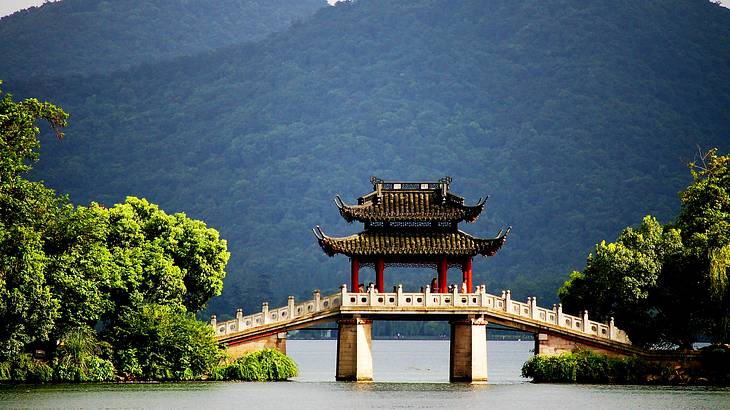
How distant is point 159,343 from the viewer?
73.2 metres

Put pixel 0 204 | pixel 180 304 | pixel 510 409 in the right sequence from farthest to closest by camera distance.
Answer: pixel 180 304, pixel 0 204, pixel 510 409

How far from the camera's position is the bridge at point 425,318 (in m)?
76.9

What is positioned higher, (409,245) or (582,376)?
(409,245)

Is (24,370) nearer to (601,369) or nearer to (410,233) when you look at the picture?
(410,233)

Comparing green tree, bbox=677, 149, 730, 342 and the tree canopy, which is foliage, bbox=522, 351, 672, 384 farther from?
green tree, bbox=677, 149, 730, 342

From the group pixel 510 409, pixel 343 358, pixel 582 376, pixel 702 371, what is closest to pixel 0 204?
pixel 343 358

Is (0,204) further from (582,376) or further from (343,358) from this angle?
(582,376)

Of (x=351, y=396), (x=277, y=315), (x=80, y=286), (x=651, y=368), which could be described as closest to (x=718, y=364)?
(x=651, y=368)

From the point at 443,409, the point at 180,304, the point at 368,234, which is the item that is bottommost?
the point at 443,409

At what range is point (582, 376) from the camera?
77.7 m

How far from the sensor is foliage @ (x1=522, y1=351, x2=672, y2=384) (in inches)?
3031

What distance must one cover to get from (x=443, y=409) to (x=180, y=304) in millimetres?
19517

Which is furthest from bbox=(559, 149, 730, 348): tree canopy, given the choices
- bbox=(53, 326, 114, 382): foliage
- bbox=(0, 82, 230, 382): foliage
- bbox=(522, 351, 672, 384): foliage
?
bbox=(53, 326, 114, 382): foliage

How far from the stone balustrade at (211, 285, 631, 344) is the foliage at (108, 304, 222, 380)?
251 cm
